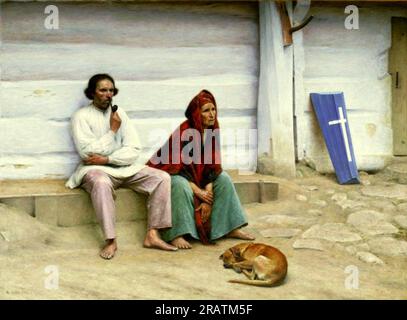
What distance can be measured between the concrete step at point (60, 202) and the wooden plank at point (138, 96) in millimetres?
650

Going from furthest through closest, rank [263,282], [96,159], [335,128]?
[335,128], [96,159], [263,282]

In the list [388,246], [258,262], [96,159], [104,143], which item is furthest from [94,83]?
[388,246]

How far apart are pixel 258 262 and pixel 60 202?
5.77 ft

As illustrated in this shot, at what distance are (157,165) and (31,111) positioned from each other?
126 centimetres

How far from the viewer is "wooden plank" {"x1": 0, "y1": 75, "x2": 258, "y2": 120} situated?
6.62m

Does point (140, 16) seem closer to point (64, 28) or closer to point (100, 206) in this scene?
point (64, 28)

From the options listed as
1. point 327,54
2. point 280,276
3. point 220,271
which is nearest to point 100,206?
point 220,271

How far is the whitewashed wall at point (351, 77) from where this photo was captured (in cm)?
741

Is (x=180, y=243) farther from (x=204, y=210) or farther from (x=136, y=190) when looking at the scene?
(x=136, y=190)

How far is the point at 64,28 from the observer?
6641 millimetres

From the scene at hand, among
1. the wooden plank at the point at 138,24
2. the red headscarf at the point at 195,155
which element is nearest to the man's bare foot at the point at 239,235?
the red headscarf at the point at 195,155

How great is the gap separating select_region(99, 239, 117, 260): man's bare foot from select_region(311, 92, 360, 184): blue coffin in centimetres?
249

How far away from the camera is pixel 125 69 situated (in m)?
6.81

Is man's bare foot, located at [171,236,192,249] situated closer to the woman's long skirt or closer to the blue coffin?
the woman's long skirt
